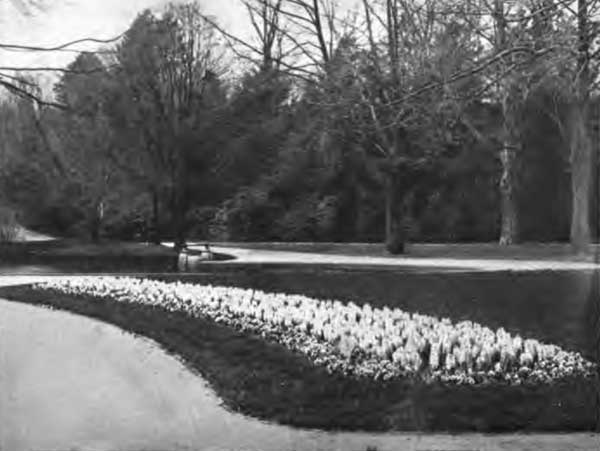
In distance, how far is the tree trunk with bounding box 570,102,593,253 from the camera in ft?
12.3

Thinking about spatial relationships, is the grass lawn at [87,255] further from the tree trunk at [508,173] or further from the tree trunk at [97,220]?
the tree trunk at [508,173]

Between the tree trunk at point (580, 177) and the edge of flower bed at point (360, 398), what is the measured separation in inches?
28.5

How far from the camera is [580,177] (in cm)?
382

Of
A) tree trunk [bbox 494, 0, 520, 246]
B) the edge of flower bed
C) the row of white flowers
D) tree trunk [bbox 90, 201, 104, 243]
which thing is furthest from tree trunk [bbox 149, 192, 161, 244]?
tree trunk [bbox 494, 0, 520, 246]

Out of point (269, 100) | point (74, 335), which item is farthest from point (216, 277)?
point (269, 100)

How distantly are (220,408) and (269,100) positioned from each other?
1439 mm

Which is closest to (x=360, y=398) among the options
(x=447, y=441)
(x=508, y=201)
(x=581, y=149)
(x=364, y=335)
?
(x=447, y=441)

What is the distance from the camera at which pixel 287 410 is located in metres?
3.65

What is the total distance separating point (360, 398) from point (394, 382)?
0.21 metres

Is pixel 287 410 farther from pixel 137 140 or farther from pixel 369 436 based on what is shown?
pixel 137 140

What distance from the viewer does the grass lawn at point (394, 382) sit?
3.64 m

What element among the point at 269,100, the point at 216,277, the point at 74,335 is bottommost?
the point at 74,335

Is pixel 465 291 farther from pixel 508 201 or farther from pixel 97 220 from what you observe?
pixel 97 220

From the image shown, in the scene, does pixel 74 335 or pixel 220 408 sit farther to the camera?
pixel 74 335
